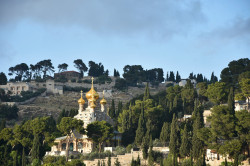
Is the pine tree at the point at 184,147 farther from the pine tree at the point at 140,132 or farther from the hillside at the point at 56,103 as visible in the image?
the hillside at the point at 56,103

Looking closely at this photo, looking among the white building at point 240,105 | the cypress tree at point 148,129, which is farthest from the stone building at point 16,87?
the cypress tree at point 148,129

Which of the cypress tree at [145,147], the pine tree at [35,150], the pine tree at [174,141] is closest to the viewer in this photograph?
the pine tree at [174,141]

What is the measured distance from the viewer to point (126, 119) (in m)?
73.1

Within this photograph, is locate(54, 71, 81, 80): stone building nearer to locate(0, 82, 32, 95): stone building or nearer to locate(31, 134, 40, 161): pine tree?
locate(0, 82, 32, 95): stone building

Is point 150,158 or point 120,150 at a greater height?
point 120,150

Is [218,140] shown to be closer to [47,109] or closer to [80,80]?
[47,109]

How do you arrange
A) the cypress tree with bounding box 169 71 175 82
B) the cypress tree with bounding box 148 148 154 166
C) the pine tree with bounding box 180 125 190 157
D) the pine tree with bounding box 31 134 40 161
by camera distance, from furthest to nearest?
the cypress tree with bounding box 169 71 175 82
the pine tree with bounding box 31 134 40 161
the pine tree with bounding box 180 125 190 157
the cypress tree with bounding box 148 148 154 166

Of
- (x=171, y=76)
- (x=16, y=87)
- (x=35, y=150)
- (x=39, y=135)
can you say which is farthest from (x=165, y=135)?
(x=171, y=76)

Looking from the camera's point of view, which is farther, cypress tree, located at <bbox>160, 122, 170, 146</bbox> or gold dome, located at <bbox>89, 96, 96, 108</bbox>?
gold dome, located at <bbox>89, 96, 96, 108</bbox>

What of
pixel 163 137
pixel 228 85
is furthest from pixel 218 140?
pixel 228 85

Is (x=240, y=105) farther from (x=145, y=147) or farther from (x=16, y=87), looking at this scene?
(x=16, y=87)

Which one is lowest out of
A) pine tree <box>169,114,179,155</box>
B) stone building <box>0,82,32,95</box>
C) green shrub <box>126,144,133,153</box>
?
green shrub <box>126,144,133,153</box>

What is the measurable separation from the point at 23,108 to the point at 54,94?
13177mm

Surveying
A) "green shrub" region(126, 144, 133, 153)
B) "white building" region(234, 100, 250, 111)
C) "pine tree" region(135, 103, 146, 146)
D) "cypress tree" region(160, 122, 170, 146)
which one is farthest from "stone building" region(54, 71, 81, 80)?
"cypress tree" region(160, 122, 170, 146)
